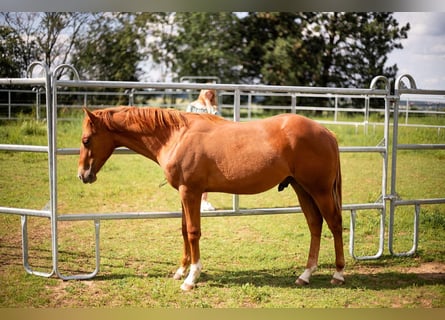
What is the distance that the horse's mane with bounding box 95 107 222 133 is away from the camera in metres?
3.68

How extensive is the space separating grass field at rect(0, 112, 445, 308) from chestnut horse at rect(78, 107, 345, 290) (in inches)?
11.4

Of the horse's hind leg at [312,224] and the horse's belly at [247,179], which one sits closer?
the horse's belly at [247,179]

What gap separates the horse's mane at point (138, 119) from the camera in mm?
3680

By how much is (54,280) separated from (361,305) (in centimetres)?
244

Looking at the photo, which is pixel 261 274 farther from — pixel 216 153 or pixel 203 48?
pixel 203 48

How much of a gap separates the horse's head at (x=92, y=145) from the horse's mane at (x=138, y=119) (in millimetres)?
62

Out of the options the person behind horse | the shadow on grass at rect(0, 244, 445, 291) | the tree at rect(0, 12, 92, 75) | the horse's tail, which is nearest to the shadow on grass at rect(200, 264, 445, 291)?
the shadow on grass at rect(0, 244, 445, 291)

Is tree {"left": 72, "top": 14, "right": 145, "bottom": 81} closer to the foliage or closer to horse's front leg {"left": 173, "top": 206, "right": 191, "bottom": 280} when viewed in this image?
the foliage

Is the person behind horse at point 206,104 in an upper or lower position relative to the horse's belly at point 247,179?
upper

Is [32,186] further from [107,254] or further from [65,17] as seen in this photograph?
[65,17]

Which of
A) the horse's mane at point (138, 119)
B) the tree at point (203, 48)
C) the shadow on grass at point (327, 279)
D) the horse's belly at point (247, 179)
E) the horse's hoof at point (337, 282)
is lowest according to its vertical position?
the shadow on grass at point (327, 279)

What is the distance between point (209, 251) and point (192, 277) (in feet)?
3.21

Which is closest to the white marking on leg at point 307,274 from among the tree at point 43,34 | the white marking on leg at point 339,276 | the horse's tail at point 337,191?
the white marking on leg at point 339,276

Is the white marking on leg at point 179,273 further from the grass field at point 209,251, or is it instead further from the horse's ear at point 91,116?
the horse's ear at point 91,116
